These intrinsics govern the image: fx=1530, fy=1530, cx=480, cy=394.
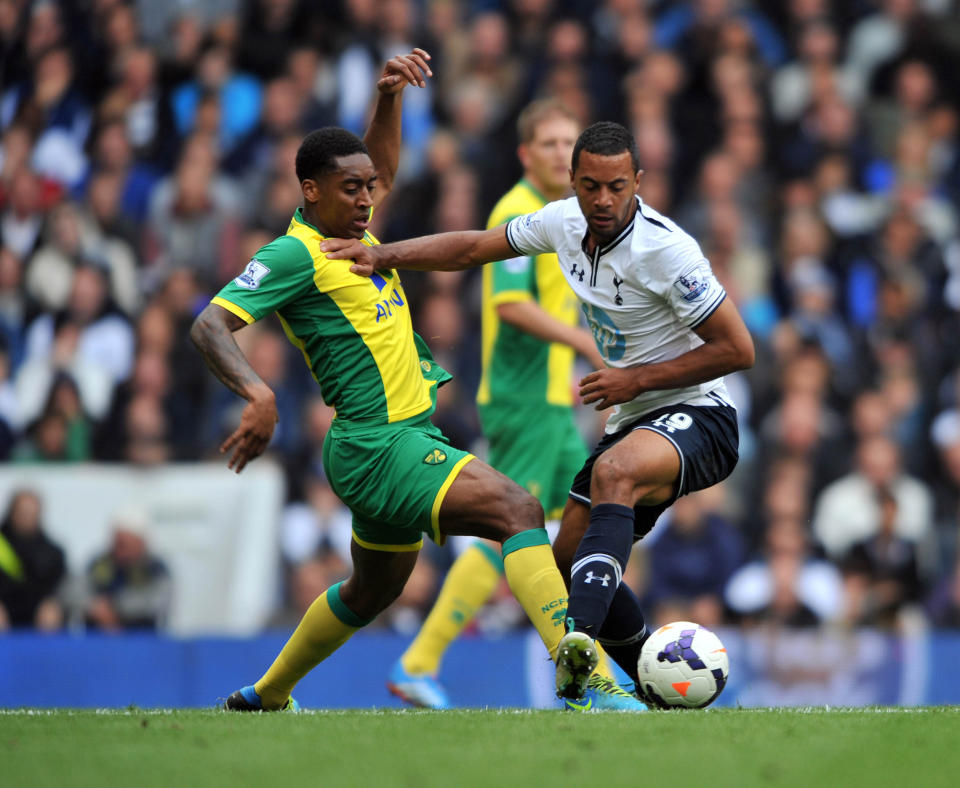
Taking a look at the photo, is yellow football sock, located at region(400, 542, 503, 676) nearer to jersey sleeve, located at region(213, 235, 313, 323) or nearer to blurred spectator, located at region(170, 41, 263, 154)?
jersey sleeve, located at region(213, 235, 313, 323)

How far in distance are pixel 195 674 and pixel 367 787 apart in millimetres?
5973

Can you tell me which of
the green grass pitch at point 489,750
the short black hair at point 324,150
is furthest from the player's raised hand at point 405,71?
the green grass pitch at point 489,750

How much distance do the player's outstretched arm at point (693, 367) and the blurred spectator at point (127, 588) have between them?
5.36 metres

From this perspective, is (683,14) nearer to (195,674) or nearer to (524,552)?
(195,674)

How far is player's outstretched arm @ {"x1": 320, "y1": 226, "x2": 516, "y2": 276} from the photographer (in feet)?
19.8

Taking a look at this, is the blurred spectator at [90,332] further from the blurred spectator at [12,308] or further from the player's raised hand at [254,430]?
the player's raised hand at [254,430]

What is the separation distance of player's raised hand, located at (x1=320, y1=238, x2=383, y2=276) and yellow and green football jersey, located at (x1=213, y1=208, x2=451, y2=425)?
3cm

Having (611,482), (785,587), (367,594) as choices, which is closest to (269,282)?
(367,594)

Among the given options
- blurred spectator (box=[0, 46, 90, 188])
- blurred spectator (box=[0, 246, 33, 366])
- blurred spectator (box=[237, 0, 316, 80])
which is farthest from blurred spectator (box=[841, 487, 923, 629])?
blurred spectator (box=[0, 46, 90, 188])

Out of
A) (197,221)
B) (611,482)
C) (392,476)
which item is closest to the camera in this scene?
(611,482)

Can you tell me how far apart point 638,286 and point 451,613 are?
7.90 ft

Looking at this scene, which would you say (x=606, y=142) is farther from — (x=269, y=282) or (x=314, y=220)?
(x=269, y=282)

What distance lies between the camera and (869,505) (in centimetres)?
1064

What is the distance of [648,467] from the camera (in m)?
5.79
